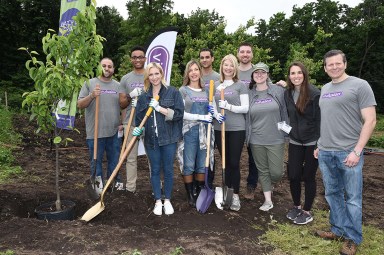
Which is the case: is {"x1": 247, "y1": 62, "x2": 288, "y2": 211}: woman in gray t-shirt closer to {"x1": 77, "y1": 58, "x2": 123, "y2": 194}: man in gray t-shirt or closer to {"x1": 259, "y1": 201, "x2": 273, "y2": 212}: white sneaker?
{"x1": 259, "y1": 201, "x2": 273, "y2": 212}: white sneaker

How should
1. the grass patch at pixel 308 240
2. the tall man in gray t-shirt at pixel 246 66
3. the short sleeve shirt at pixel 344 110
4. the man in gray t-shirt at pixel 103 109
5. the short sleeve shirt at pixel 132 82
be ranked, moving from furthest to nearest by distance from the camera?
the short sleeve shirt at pixel 132 82
the man in gray t-shirt at pixel 103 109
the tall man in gray t-shirt at pixel 246 66
the grass patch at pixel 308 240
the short sleeve shirt at pixel 344 110

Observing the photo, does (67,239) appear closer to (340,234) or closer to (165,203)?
(165,203)

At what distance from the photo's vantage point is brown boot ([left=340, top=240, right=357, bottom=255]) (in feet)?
12.7

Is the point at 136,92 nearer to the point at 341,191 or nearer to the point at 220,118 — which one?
the point at 220,118

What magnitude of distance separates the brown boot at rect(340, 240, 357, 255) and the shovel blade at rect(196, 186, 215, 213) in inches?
69.0

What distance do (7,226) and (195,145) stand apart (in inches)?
97.6

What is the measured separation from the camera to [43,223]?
13.9ft

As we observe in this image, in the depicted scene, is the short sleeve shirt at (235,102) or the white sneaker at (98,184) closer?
the short sleeve shirt at (235,102)

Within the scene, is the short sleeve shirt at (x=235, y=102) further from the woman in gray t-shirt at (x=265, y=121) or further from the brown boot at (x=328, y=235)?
the brown boot at (x=328, y=235)

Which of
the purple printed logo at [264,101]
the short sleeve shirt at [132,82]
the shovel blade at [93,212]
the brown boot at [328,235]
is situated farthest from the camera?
the short sleeve shirt at [132,82]

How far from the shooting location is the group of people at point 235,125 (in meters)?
4.08

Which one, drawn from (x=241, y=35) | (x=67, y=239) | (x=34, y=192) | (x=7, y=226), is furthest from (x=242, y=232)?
(x=241, y=35)

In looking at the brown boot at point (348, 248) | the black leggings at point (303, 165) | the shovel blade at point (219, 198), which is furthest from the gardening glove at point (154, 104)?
the brown boot at point (348, 248)

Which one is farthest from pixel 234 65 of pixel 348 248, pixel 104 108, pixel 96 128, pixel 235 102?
pixel 348 248
